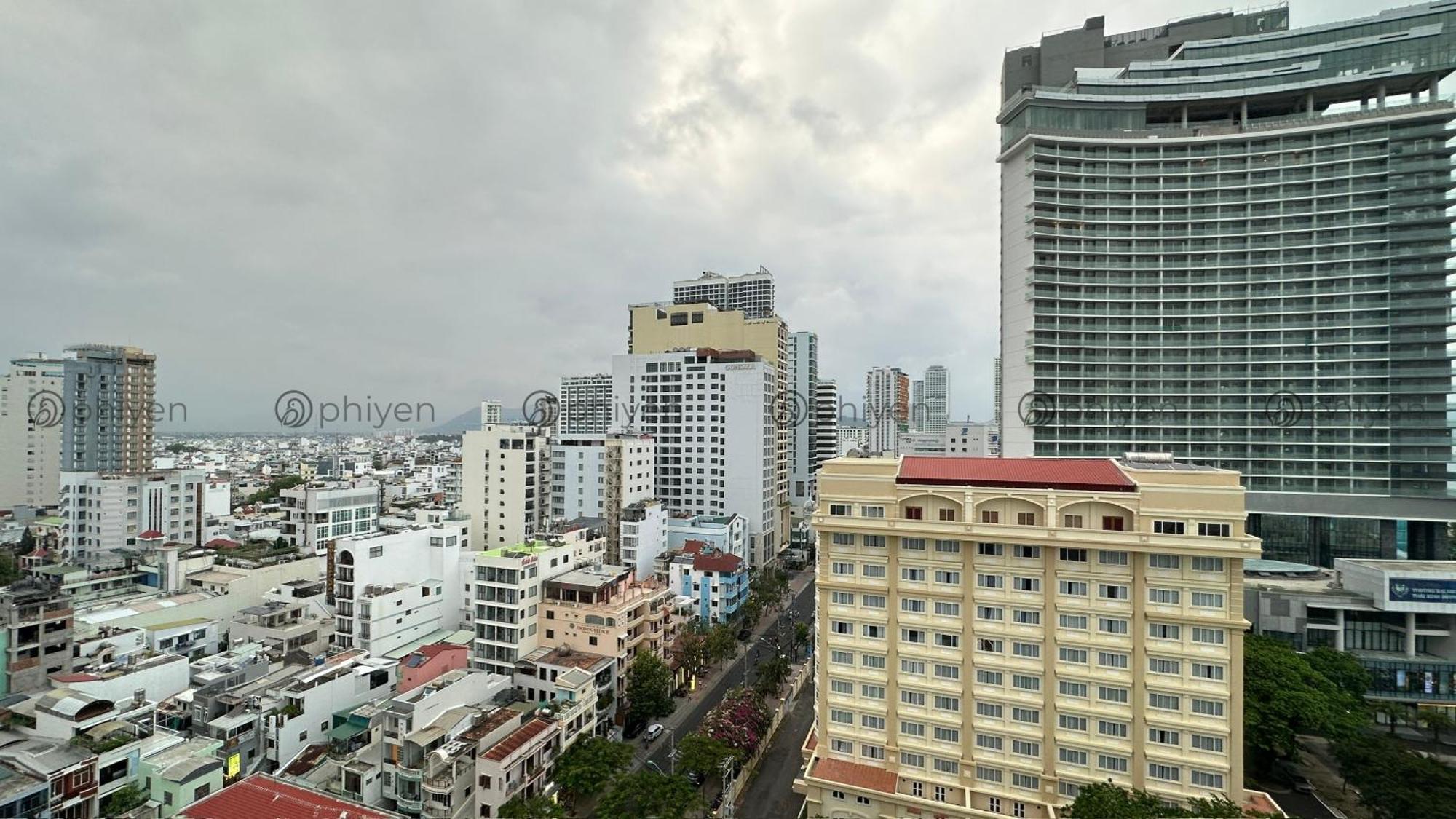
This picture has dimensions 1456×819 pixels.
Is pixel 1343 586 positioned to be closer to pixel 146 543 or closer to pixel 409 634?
pixel 409 634

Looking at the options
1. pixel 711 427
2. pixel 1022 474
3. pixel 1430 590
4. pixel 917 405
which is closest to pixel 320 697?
pixel 1022 474

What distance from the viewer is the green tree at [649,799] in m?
18.6

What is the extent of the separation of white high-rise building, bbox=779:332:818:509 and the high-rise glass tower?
30.6 m

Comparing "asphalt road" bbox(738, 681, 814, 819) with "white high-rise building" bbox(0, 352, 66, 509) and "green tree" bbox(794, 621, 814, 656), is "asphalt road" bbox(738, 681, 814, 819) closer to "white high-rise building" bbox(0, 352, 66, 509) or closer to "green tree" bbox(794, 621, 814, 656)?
A: "green tree" bbox(794, 621, 814, 656)

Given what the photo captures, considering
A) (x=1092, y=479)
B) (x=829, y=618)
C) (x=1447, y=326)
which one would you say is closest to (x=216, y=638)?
(x=829, y=618)

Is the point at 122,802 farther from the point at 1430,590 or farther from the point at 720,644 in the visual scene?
the point at 1430,590

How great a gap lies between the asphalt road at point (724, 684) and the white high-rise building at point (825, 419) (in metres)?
38.9

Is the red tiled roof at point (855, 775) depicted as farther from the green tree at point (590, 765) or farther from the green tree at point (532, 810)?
the green tree at point (532, 810)

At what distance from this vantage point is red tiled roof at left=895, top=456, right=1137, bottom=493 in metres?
20.5

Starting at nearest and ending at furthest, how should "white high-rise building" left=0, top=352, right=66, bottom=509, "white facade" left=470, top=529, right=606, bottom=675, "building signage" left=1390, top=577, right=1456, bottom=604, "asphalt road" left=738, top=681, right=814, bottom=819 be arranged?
"asphalt road" left=738, top=681, right=814, bottom=819
"building signage" left=1390, top=577, right=1456, bottom=604
"white facade" left=470, top=529, right=606, bottom=675
"white high-rise building" left=0, top=352, right=66, bottom=509

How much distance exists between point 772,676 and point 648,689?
22.5ft

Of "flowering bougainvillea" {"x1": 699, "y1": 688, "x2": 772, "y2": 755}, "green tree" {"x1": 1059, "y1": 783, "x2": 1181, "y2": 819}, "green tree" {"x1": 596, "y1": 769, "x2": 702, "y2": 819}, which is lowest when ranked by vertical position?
"flowering bougainvillea" {"x1": 699, "y1": 688, "x2": 772, "y2": 755}

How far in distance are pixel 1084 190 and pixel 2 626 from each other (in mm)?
69322

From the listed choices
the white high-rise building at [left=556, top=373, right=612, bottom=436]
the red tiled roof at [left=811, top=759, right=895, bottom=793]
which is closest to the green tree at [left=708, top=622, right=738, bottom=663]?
the red tiled roof at [left=811, top=759, right=895, bottom=793]
